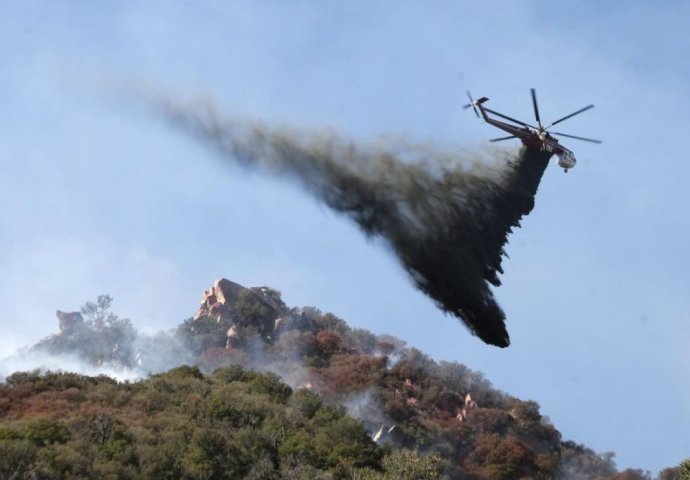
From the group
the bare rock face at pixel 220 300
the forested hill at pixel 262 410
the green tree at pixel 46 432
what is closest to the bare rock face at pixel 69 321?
the forested hill at pixel 262 410

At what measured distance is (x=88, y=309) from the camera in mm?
155625

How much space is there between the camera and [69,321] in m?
147

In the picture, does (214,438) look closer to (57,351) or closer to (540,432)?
(540,432)

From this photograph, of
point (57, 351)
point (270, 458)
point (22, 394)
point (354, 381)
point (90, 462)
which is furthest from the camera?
point (57, 351)

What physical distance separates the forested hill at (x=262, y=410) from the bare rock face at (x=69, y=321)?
33 centimetres

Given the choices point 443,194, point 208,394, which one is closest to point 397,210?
point 443,194

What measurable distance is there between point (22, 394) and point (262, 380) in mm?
20544

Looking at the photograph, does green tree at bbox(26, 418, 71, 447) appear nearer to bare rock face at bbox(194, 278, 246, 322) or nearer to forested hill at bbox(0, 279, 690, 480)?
forested hill at bbox(0, 279, 690, 480)

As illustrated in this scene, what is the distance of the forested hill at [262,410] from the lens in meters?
54.9

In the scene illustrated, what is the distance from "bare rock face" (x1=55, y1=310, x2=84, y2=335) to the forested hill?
33 centimetres

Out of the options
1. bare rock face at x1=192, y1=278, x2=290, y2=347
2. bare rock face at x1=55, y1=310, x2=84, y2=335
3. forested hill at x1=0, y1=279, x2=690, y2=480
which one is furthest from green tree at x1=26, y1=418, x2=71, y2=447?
bare rock face at x1=55, y1=310, x2=84, y2=335

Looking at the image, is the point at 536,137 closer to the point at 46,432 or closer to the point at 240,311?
the point at 46,432

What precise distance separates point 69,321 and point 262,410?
285 ft

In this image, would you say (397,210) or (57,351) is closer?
(397,210)
